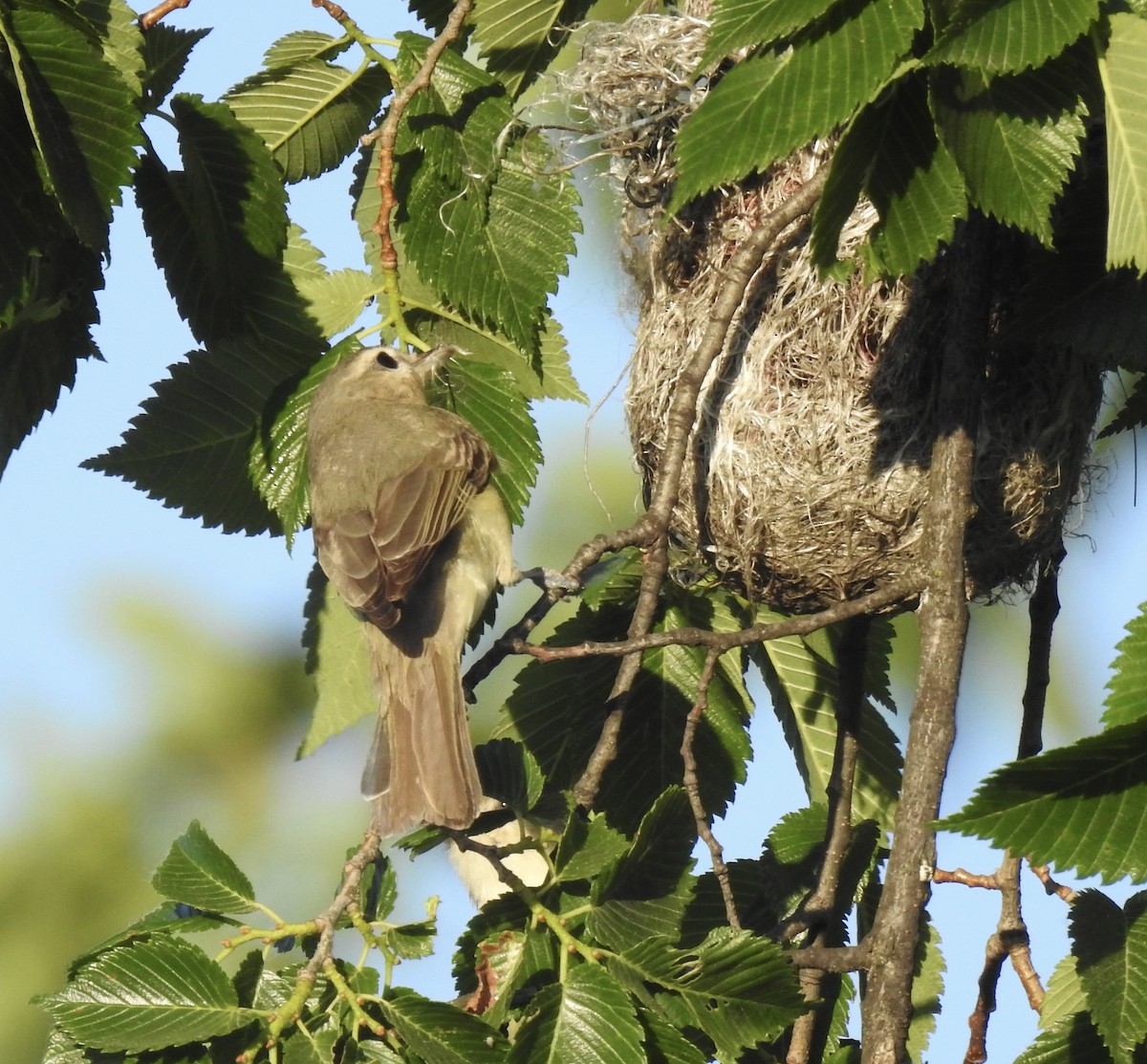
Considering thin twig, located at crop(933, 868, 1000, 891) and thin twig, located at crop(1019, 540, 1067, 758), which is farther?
thin twig, located at crop(1019, 540, 1067, 758)

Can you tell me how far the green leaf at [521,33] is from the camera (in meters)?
4.38

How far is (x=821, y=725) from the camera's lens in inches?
177

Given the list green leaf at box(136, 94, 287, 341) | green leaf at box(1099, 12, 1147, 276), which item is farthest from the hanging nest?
green leaf at box(1099, 12, 1147, 276)

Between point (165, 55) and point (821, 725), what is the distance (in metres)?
2.58

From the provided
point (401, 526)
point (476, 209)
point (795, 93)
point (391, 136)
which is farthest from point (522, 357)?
point (795, 93)

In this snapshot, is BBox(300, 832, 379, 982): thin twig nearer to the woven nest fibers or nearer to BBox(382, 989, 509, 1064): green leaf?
BBox(382, 989, 509, 1064): green leaf

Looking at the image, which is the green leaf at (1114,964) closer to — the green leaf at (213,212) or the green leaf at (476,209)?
the green leaf at (476,209)

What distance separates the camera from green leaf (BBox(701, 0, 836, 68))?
2273mm

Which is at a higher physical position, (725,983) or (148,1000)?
(725,983)

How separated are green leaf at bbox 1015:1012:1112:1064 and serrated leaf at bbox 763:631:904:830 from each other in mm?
1583

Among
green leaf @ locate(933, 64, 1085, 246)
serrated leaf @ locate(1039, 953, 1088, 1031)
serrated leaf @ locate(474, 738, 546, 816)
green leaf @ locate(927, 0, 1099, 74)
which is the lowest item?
serrated leaf @ locate(1039, 953, 1088, 1031)

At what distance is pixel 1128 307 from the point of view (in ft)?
10.7

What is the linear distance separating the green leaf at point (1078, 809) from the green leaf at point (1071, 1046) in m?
0.89

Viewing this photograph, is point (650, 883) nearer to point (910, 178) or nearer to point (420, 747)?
point (420, 747)
